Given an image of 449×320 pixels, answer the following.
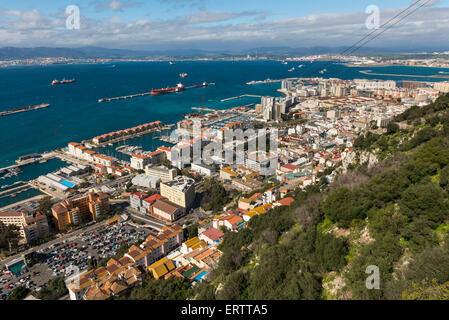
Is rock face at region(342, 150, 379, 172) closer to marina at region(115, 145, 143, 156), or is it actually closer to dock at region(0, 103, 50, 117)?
marina at region(115, 145, 143, 156)

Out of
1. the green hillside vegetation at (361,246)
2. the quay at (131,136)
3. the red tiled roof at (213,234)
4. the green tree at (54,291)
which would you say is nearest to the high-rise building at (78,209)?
the green tree at (54,291)

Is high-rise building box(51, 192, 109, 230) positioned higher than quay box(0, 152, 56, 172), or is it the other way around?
quay box(0, 152, 56, 172)

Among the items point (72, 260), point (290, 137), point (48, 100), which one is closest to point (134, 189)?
point (72, 260)

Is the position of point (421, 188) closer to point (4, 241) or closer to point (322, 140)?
point (4, 241)

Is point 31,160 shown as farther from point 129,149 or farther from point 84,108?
point 84,108

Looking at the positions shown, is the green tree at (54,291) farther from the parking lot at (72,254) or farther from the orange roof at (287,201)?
the orange roof at (287,201)

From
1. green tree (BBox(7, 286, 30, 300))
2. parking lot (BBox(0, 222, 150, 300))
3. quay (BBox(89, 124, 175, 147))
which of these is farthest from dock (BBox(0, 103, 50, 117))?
green tree (BBox(7, 286, 30, 300))
